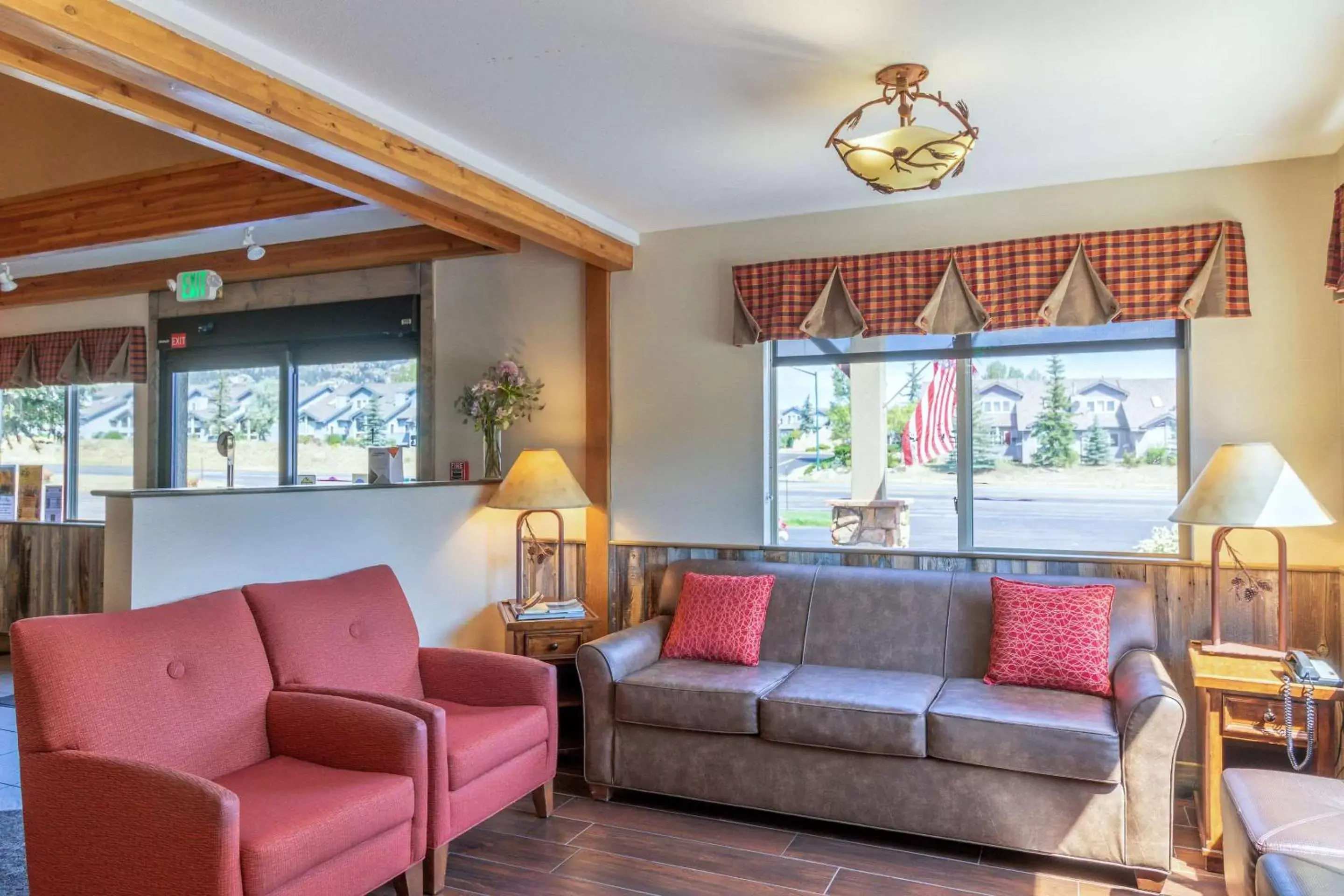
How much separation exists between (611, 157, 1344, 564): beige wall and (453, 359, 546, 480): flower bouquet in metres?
0.50

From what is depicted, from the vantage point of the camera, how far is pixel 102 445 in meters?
6.44

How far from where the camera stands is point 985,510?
4.11 metres

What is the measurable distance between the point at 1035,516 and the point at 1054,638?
31.6 inches

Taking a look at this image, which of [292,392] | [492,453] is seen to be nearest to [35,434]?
[292,392]

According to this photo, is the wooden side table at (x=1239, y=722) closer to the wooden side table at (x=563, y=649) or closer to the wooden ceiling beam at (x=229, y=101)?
the wooden side table at (x=563, y=649)

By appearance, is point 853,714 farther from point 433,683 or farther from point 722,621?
point 433,683

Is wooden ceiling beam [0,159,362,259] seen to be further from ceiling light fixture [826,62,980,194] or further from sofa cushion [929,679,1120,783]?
sofa cushion [929,679,1120,783]

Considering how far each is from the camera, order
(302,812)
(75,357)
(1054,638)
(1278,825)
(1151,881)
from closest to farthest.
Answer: (1278,825) → (302,812) → (1151,881) → (1054,638) → (75,357)

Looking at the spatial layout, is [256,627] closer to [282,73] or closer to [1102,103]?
[282,73]

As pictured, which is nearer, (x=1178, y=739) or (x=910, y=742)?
(x=1178, y=739)

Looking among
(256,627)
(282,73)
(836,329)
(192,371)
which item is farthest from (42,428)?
(836,329)

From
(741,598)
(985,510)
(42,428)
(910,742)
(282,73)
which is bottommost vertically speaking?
(910,742)

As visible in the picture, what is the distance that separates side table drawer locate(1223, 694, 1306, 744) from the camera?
2.97 m

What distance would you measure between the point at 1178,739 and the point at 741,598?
1.73 m
